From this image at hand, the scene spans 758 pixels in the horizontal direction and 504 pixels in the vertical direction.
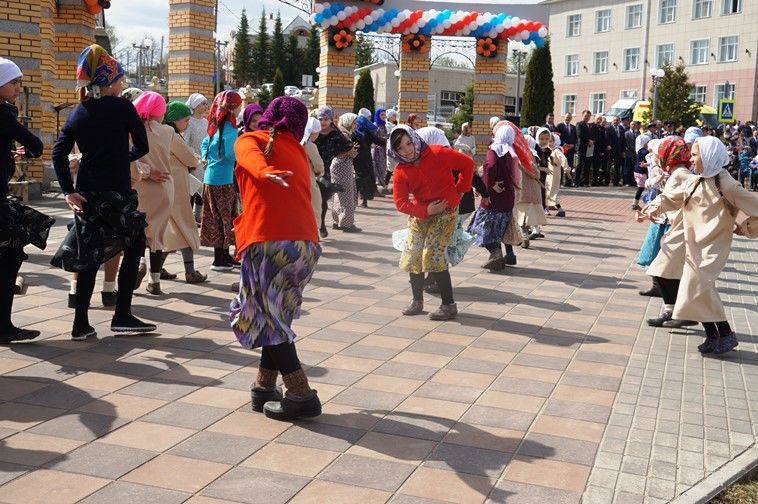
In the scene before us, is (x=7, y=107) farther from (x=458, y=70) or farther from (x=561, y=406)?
(x=458, y=70)

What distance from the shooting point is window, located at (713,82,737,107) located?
54844 mm

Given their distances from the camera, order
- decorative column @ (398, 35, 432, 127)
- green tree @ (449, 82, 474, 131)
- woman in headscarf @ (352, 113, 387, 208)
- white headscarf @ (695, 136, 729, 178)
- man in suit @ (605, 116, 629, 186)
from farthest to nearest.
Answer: green tree @ (449, 82, 474, 131)
man in suit @ (605, 116, 629, 186)
decorative column @ (398, 35, 432, 127)
woman in headscarf @ (352, 113, 387, 208)
white headscarf @ (695, 136, 729, 178)

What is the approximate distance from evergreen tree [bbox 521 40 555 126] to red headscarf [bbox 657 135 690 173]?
21.2m

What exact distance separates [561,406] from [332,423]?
1495 millimetres

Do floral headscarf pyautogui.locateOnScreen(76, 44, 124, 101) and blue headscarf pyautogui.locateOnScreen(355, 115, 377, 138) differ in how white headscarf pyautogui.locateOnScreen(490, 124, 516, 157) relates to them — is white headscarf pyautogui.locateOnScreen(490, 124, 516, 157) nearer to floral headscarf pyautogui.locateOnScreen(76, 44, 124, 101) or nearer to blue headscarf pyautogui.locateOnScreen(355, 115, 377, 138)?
floral headscarf pyautogui.locateOnScreen(76, 44, 124, 101)

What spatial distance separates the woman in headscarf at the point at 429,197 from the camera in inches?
325

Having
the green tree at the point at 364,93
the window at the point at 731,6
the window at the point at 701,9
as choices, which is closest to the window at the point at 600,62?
the window at the point at 701,9

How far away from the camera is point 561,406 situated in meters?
5.90

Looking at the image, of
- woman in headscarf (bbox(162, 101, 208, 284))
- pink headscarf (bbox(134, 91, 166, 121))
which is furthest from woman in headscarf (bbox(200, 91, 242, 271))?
pink headscarf (bbox(134, 91, 166, 121))

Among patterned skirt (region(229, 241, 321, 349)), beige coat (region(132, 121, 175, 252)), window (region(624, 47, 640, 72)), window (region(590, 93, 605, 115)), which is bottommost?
patterned skirt (region(229, 241, 321, 349))

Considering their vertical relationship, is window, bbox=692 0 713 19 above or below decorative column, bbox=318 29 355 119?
above

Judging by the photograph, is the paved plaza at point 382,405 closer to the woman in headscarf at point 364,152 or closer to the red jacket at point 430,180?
the red jacket at point 430,180

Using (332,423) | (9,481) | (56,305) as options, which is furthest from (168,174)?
(9,481)

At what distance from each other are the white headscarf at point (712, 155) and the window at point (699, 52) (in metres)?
52.8
